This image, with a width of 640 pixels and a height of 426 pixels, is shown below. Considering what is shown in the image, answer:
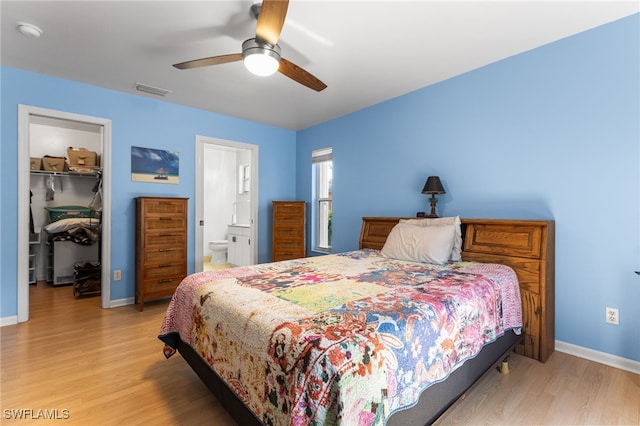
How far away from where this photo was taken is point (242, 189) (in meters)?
6.29

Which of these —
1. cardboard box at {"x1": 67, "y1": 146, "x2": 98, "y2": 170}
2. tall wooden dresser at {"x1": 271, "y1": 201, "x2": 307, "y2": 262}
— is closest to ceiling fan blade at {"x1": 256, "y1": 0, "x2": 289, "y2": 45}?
tall wooden dresser at {"x1": 271, "y1": 201, "x2": 307, "y2": 262}

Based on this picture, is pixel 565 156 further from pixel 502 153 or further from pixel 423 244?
pixel 423 244

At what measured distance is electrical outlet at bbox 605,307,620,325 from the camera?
2.13m

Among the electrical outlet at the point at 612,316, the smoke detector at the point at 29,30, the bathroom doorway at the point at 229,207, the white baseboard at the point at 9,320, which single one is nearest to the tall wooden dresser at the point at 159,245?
the white baseboard at the point at 9,320

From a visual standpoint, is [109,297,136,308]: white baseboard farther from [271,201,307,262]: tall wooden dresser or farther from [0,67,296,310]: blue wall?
[271,201,307,262]: tall wooden dresser

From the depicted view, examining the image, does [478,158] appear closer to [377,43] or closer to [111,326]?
[377,43]

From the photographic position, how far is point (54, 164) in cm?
462

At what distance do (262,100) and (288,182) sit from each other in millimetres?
1668

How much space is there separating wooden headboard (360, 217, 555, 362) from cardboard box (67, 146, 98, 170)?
5486 mm

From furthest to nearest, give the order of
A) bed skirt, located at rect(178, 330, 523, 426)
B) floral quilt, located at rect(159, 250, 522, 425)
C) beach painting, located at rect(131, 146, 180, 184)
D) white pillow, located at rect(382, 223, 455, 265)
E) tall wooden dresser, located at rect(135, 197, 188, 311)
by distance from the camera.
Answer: beach painting, located at rect(131, 146, 180, 184) < tall wooden dresser, located at rect(135, 197, 188, 311) < white pillow, located at rect(382, 223, 455, 265) < bed skirt, located at rect(178, 330, 523, 426) < floral quilt, located at rect(159, 250, 522, 425)

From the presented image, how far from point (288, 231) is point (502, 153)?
2.95m

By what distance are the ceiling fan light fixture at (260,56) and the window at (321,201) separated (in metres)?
2.70

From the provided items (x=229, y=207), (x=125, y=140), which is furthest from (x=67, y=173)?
(x=229, y=207)

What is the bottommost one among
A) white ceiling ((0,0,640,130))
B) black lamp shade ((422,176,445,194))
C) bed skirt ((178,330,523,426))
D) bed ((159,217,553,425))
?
bed skirt ((178,330,523,426))
